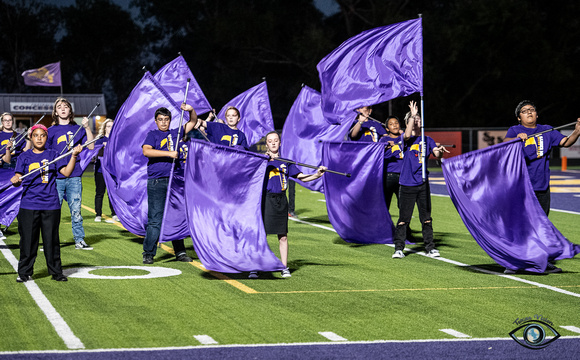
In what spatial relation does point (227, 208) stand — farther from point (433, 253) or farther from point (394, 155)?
point (394, 155)

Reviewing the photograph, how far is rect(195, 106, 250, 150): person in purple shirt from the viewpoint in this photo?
11.0m

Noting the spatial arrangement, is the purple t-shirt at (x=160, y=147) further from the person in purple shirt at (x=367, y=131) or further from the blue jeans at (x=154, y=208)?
the person in purple shirt at (x=367, y=131)

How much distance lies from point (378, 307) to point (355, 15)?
48304 mm

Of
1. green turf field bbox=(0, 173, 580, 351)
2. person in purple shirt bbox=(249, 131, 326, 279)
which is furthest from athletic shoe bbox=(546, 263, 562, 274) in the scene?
person in purple shirt bbox=(249, 131, 326, 279)

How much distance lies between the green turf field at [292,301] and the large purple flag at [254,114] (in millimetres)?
4597

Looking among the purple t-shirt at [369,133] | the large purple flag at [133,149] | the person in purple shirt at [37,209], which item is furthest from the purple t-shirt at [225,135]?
the person in purple shirt at [37,209]

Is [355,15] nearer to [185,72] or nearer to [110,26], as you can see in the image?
[110,26]

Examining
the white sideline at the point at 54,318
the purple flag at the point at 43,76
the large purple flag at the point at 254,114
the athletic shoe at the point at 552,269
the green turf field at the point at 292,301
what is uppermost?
the purple flag at the point at 43,76

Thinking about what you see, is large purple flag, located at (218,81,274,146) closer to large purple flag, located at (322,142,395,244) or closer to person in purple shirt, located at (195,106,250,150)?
large purple flag, located at (322,142,395,244)

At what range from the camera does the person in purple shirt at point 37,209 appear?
8734 mm

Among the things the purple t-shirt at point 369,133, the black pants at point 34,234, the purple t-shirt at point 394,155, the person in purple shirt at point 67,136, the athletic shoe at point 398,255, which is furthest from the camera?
the purple t-shirt at point 369,133

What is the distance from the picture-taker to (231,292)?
27.4ft

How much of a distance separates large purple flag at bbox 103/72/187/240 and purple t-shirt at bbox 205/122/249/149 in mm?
554

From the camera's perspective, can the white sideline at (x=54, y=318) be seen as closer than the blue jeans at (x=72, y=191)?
Yes
